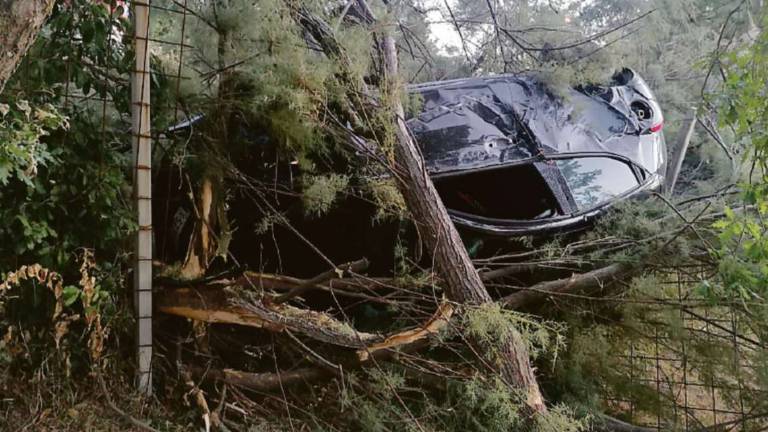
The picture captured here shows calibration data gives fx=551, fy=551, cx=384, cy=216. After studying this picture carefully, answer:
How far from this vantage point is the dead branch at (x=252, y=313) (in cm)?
248

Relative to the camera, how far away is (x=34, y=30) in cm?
113

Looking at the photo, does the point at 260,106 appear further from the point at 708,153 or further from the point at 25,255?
the point at 708,153

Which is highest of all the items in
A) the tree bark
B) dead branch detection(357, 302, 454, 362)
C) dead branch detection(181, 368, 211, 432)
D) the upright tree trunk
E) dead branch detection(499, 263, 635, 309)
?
the tree bark

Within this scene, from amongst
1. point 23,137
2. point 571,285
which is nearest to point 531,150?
point 571,285

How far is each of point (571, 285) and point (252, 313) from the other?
1.64m

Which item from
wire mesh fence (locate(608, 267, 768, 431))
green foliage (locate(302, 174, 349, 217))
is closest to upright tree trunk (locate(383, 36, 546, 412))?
green foliage (locate(302, 174, 349, 217))

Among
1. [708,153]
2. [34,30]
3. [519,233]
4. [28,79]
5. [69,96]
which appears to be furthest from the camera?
[708,153]

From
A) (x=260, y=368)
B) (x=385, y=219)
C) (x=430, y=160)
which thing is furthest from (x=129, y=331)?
(x=430, y=160)

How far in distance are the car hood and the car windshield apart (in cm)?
8

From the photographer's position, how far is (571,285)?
9.57 feet

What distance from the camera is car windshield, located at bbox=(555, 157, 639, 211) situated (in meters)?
3.08

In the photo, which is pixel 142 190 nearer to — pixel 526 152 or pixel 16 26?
pixel 16 26

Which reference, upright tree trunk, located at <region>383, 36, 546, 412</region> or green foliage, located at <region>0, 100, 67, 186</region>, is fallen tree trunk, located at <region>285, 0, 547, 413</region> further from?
green foliage, located at <region>0, 100, 67, 186</region>

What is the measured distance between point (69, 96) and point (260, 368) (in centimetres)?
173
